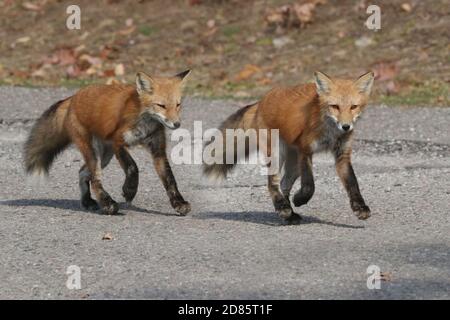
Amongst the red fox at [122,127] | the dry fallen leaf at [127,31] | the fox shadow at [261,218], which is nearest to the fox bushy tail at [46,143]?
the red fox at [122,127]

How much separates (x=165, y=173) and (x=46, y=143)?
4.99ft

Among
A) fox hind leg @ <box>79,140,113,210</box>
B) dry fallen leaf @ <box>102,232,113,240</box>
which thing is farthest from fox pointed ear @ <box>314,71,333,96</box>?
fox hind leg @ <box>79,140,113,210</box>

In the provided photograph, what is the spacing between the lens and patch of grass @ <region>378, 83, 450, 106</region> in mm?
16830

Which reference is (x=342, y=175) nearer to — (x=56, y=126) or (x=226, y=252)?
(x=226, y=252)

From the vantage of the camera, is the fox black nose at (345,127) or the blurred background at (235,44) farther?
the blurred background at (235,44)

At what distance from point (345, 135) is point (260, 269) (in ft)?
6.69

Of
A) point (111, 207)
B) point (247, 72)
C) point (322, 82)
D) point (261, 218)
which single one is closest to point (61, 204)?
point (111, 207)

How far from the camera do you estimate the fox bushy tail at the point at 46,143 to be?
11055 mm

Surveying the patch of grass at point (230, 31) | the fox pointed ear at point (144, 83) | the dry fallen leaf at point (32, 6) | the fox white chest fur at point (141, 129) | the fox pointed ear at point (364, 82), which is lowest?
the fox white chest fur at point (141, 129)

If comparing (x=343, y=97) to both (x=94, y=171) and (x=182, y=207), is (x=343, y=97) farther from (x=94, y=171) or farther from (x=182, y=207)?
(x=94, y=171)

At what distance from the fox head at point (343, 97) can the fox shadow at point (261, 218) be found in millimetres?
943

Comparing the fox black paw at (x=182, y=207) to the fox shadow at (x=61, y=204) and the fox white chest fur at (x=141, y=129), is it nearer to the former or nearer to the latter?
the fox shadow at (x=61, y=204)

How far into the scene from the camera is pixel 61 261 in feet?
27.7

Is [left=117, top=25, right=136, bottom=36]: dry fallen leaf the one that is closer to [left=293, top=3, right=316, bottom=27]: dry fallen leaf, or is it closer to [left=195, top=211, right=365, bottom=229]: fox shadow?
[left=293, top=3, right=316, bottom=27]: dry fallen leaf
